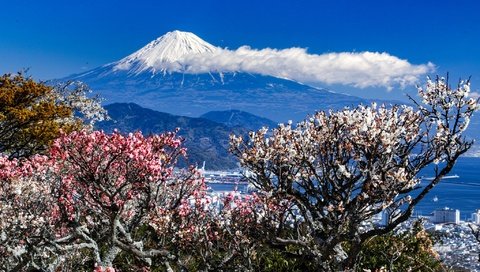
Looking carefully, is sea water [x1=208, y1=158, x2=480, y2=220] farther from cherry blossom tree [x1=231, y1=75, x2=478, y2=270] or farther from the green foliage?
cherry blossom tree [x1=231, y1=75, x2=478, y2=270]

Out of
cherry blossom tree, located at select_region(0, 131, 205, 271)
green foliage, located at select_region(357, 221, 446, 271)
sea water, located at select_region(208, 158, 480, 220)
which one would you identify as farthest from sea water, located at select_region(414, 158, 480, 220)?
cherry blossom tree, located at select_region(0, 131, 205, 271)

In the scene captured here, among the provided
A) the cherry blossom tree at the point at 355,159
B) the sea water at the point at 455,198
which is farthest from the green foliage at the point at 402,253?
the sea water at the point at 455,198

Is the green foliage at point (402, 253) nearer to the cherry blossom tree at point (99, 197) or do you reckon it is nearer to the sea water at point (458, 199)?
the cherry blossom tree at point (99, 197)

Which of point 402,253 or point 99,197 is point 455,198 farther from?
point 99,197

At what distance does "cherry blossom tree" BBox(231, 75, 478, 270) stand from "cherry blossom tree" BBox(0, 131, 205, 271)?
227 centimetres

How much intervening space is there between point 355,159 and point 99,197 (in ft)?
16.2

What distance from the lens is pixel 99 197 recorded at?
10.3 metres

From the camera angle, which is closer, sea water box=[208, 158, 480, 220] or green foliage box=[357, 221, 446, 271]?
green foliage box=[357, 221, 446, 271]

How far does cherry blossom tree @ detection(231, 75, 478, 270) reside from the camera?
7773 mm

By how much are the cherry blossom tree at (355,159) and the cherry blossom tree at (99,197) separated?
2274mm

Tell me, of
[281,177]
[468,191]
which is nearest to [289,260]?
[281,177]

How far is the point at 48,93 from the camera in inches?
1167

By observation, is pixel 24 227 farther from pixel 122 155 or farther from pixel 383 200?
pixel 383 200

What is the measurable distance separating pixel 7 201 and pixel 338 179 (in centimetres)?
818
